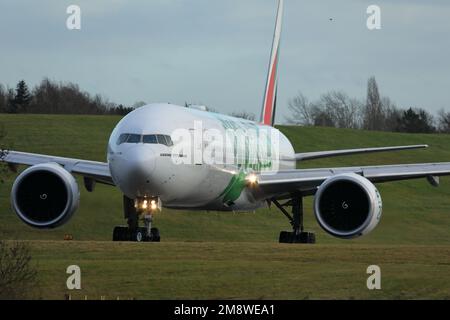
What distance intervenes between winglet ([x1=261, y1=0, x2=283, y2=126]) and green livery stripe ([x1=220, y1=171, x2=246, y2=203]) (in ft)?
33.1

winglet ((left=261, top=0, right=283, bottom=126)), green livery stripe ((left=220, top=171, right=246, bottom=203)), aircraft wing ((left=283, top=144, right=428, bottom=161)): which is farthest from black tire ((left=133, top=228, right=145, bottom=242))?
winglet ((left=261, top=0, right=283, bottom=126))

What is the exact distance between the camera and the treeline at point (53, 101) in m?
120

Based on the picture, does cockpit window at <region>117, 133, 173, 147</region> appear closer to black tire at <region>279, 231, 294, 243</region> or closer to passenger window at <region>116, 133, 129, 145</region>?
passenger window at <region>116, 133, 129, 145</region>

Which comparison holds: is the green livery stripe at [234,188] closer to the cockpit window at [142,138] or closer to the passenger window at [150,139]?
the cockpit window at [142,138]

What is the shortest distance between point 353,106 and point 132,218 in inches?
4685

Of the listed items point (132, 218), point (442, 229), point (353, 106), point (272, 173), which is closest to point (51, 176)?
point (132, 218)

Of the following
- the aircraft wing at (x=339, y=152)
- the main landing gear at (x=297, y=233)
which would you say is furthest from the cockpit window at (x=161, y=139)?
the aircraft wing at (x=339, y=152)

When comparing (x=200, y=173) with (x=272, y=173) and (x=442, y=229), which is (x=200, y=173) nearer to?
(x=272, y=173)

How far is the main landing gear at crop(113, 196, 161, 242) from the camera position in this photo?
3544 centimetres

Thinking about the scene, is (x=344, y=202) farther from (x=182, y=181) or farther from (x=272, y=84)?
(x=272, y=84)

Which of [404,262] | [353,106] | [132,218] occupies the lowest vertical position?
[404,262]

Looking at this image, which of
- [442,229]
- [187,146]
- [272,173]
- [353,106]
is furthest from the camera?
[353,106]
